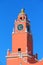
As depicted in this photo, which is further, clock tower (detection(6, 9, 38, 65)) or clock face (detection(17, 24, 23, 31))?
clock face (detection(17, 24, 23, 31))

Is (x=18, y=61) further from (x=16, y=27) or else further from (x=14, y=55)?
(x=16, y=27)

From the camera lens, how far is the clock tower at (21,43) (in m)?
79.2

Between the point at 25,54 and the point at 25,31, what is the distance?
4766mm

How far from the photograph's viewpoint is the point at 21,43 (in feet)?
265

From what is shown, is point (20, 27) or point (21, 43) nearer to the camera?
point (21, 43)

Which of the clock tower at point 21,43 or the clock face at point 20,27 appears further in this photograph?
the clock face at point 20,27

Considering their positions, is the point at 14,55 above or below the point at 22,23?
below

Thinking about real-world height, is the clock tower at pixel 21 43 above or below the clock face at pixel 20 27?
below

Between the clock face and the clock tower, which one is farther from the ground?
the clock face

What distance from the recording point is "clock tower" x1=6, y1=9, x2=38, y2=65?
79.2 metres

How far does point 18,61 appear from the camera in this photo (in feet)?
259

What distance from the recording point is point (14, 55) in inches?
3137

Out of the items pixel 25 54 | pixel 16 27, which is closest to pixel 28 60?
pixel 25 54

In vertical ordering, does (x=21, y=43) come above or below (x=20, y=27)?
below
